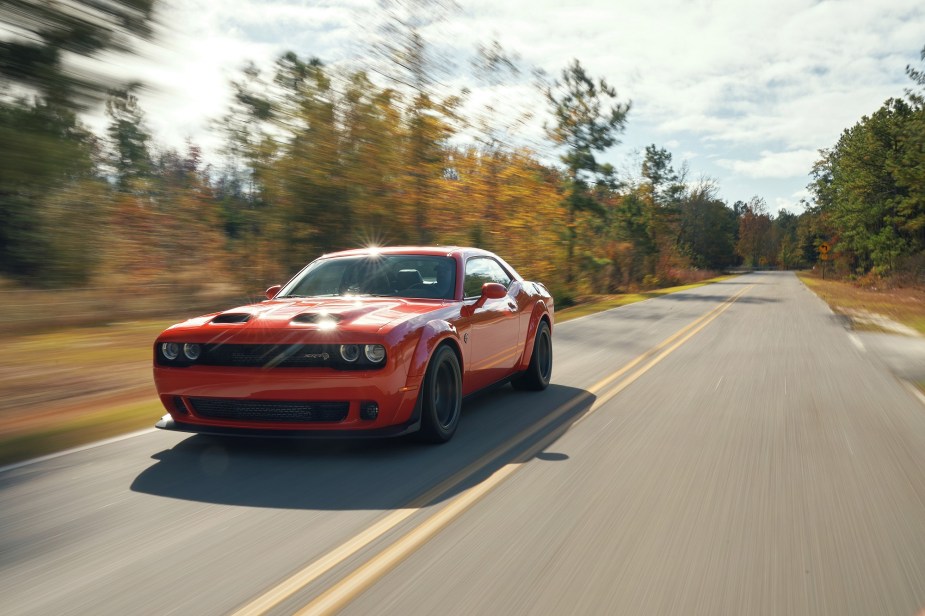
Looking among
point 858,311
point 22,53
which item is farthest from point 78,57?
point 858,311

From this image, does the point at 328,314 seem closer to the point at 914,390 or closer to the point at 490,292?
the point at 490,292

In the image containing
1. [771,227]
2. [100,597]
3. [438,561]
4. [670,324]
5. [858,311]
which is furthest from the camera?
[771,227]

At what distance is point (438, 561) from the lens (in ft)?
12.1

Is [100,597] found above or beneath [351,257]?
beneath

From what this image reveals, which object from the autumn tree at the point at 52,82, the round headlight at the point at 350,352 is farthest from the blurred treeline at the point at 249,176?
the round headlight at the point at 350,352

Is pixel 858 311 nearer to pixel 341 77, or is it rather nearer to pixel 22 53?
pixel 341 77

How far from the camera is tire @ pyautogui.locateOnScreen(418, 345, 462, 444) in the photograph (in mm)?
5871

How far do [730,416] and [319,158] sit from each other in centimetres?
1197

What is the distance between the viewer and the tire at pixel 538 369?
28.3 ft

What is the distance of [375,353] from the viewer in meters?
5.48

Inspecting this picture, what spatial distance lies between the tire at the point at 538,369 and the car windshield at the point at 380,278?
1839mm

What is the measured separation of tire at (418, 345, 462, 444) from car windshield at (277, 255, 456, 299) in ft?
2.42

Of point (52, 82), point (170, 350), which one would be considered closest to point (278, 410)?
point (170, 350)

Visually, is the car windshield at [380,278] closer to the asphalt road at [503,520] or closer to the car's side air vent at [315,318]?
the car's side air vent at [315,318]
